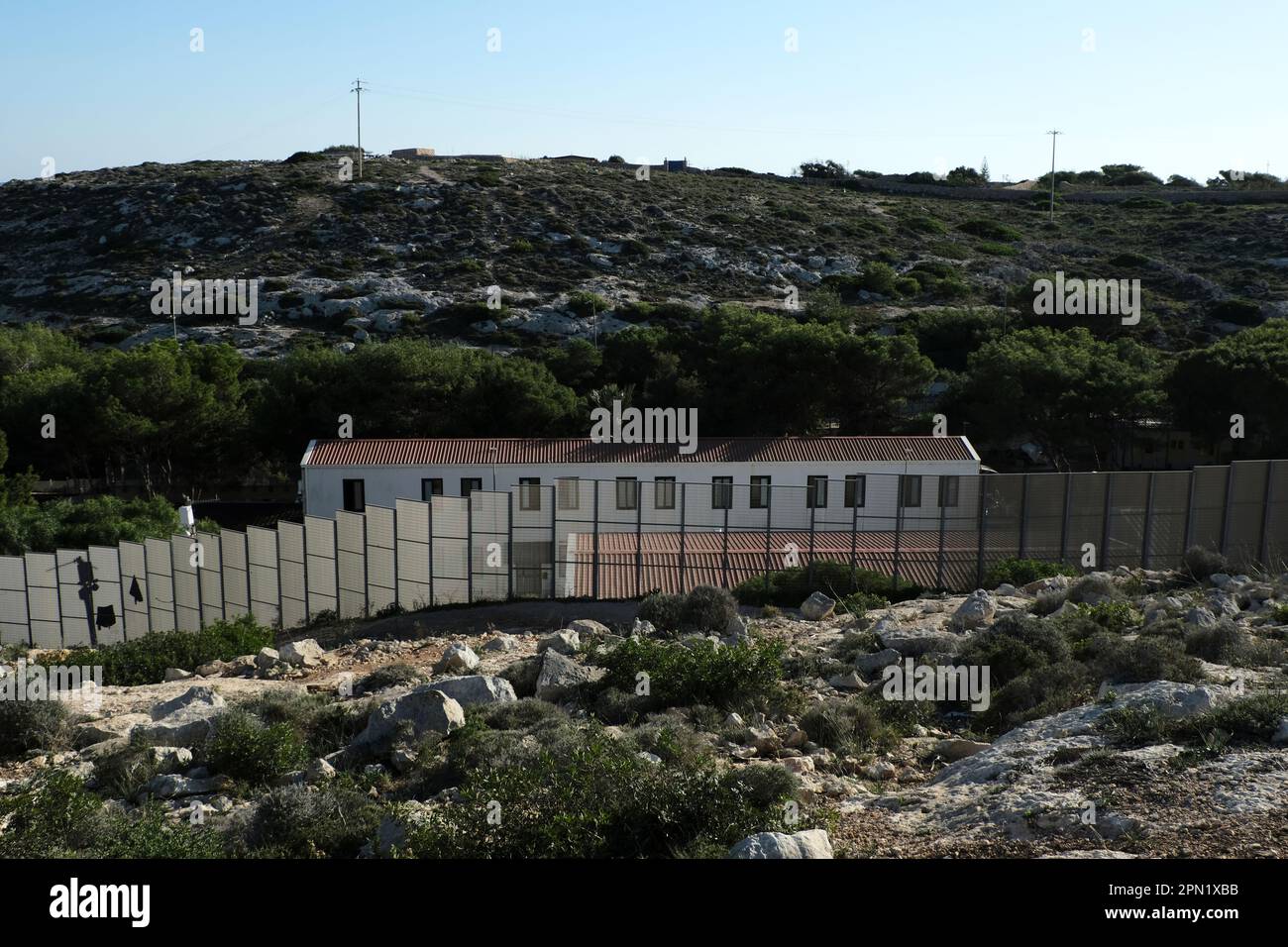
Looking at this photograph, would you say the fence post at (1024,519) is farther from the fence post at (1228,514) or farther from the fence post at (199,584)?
the fence post at (199,584)

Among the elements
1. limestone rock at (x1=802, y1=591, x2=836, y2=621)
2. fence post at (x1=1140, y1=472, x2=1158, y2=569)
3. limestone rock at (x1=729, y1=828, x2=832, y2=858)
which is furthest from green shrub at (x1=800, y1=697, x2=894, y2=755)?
fence post at (x1=1140, y1=472, x2=1158, y2=569)

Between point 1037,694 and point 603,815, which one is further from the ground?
point 603,815

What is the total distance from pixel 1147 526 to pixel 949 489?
149 inches

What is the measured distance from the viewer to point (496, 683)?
41.1ft

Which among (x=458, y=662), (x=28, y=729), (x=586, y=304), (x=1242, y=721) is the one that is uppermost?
(x=586, y=304)

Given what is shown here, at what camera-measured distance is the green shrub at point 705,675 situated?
39.8 feet

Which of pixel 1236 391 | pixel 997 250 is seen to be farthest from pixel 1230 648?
pixel 997 250

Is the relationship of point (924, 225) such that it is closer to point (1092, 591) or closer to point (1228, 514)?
point (1228, 514)

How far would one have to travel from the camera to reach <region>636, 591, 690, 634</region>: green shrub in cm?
1798

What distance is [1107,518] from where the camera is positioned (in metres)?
22.4

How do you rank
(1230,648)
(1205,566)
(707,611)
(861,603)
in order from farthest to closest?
(861,603)
(1205,566)
(707,611)
(1230,648)

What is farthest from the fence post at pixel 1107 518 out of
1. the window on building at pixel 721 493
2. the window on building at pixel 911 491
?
the window on building at pixel 721 493

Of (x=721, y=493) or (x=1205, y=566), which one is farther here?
(x=721, y=493)

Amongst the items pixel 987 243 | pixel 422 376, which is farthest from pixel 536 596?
pixel 987 243
